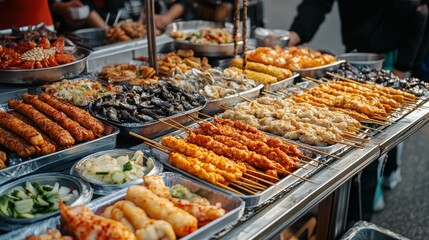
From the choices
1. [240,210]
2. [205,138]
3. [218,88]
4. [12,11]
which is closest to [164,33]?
[12,11]

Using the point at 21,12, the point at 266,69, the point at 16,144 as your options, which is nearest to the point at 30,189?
the point at 16,144

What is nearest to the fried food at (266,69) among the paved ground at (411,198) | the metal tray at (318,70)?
the metal tray at (318,70)

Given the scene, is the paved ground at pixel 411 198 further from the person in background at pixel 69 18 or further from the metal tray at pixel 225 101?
the person in background at pixel 69 18

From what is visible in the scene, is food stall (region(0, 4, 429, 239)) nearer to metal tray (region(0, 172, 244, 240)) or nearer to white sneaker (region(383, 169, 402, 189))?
metal tray (region(0, 172, 244, 240))

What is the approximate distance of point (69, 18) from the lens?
241 inches

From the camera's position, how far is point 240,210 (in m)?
2.20

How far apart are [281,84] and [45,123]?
2232mm

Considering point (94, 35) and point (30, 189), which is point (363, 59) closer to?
point (94, 35)

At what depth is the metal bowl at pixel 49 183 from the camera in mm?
2059

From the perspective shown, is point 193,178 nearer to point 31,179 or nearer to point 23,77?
point 31,179

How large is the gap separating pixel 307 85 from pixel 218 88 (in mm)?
1064

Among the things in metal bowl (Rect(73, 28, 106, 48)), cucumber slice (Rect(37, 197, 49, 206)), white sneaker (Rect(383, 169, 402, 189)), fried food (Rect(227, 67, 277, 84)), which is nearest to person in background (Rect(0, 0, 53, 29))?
metal bowl (Rect(73, 28, 106, 48))

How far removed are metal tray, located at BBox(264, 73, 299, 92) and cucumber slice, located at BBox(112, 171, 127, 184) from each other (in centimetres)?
207

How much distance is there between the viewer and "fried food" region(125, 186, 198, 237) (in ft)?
6.66
